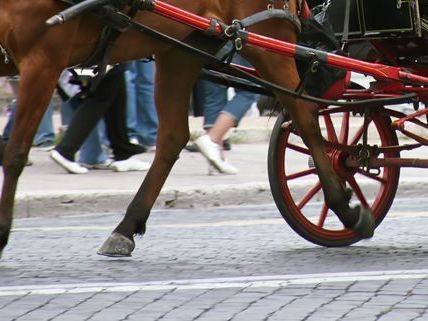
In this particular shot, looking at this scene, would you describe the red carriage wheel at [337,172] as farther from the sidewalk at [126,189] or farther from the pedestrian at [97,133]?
the pedestrian at [97,133]

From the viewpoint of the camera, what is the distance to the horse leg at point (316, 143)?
24.5 ft

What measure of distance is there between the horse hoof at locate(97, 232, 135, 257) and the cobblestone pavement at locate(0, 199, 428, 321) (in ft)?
0.19

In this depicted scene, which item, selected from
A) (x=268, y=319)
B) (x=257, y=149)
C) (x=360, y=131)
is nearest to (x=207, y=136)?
(x=257, y=149)

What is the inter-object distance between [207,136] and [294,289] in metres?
5.39

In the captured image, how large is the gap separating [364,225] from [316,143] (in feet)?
1.64

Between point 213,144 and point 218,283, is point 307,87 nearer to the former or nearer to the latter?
point 218,283

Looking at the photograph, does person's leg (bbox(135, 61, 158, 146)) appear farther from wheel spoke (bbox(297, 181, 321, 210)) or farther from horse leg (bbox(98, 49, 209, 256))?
horse leg (bbox(98, 49, 209, 256))

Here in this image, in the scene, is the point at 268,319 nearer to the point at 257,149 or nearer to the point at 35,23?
the point at 35,23

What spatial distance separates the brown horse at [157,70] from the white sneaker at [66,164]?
412 cm

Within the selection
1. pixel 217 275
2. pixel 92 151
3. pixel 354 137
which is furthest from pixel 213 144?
pixel 217 275

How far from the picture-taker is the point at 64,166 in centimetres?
1177

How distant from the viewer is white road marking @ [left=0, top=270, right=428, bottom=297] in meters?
6.46

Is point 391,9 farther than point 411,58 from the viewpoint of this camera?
No

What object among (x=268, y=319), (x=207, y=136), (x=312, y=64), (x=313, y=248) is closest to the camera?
(x=268, y=319)
